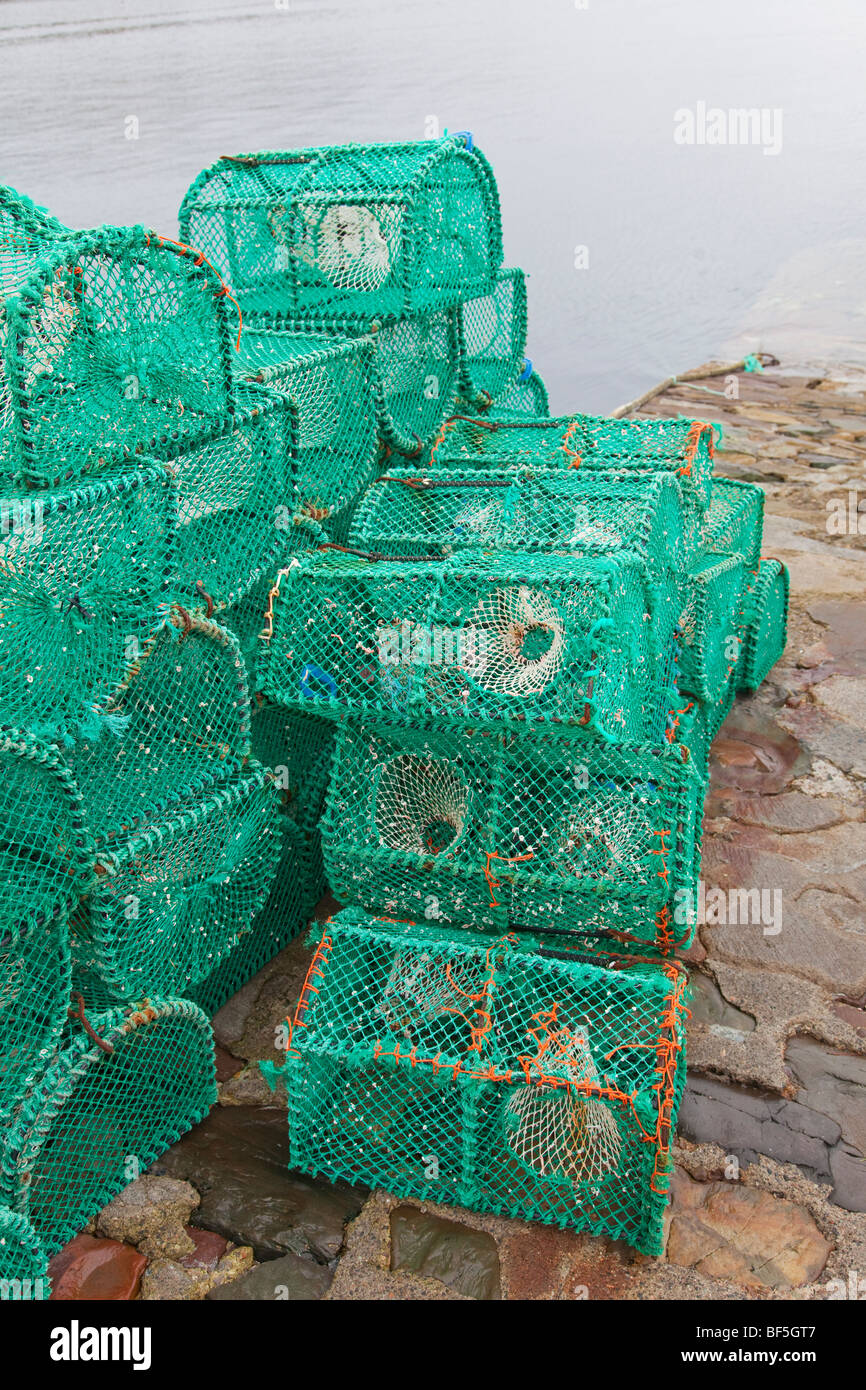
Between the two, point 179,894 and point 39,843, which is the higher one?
point 39,843

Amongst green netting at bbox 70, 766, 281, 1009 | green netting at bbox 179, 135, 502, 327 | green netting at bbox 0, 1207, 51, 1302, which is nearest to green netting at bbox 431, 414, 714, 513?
green netting at bbox 179, 135, 502, 327

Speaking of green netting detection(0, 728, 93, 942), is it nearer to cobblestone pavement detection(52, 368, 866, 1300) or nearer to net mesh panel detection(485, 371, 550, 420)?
cobblestone pavement detection(52, 368, 866, 1300)

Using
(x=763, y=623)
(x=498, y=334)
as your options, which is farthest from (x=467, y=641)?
(x=498, y=334)

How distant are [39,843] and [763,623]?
128 inches

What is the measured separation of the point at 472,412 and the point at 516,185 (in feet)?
41.7

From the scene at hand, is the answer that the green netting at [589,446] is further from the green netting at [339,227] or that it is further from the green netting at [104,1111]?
the green netting at [104,1111]

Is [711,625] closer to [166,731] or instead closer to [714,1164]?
[714,1164]

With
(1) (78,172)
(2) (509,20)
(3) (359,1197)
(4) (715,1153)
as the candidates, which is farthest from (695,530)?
(2) (509,20)

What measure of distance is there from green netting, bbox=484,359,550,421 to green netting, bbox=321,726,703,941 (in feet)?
7.92

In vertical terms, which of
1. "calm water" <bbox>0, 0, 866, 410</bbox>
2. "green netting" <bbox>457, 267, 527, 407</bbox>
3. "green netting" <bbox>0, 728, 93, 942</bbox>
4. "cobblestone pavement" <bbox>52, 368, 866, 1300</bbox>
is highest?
"calm water" <bbox>0, 0, 866, 410</bbox>

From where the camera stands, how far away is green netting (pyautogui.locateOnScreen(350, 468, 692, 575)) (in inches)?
143

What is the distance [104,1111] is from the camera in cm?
308

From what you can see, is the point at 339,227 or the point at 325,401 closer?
the point at 325,401

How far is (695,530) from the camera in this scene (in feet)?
13.7
